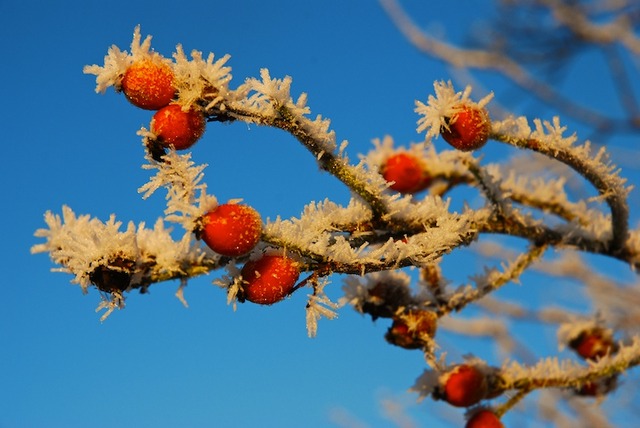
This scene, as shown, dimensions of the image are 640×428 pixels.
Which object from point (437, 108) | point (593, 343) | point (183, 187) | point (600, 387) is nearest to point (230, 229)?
point (183, 187)

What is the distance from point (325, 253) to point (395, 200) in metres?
0.23

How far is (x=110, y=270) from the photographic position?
3.14ft

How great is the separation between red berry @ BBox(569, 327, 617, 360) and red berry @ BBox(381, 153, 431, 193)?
0.69 meters

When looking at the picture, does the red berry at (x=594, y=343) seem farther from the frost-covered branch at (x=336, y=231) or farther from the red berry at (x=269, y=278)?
the red berry at (x=269, y=278)

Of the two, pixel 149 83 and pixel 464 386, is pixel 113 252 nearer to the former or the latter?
pixel 149 83

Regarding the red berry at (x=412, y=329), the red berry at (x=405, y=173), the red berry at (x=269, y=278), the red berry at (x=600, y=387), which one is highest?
the red berry at (x=405, y=173)

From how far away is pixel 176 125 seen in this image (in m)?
0.87

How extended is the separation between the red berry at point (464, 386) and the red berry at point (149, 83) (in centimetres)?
89

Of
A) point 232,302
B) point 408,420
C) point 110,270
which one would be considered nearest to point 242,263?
point 232,302

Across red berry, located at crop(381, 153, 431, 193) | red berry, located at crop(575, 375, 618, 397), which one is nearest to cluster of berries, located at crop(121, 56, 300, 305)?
red berry, located at crop(381, 153, 431, 193)

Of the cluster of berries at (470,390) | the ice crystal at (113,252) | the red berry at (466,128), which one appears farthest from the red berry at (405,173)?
the ice crystal at (113,252)

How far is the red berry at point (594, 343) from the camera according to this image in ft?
6.28

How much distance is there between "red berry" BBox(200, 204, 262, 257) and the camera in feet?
2.76

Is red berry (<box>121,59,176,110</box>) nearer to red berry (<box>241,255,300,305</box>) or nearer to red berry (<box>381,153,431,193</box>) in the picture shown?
red berry (<box>241,255,300,305</box>)
